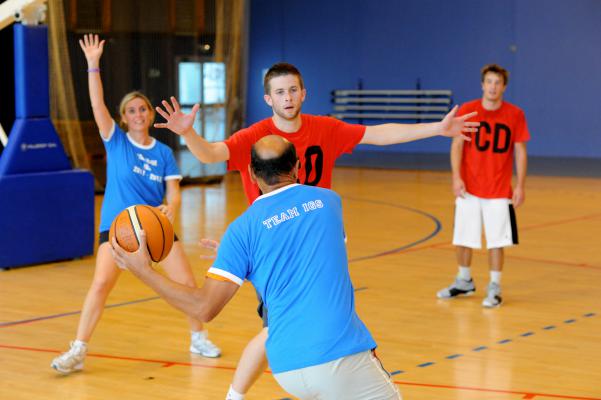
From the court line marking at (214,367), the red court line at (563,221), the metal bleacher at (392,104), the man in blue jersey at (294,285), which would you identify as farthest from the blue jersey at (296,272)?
the metal bleacher at (392,104)

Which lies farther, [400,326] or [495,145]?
[495,145]

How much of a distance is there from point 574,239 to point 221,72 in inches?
283

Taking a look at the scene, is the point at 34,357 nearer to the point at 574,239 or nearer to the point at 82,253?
the point at 82,253

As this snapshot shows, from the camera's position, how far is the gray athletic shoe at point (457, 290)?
7602mm

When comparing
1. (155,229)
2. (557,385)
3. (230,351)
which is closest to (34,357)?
(230,351)

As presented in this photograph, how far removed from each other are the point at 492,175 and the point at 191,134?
3.54 metres

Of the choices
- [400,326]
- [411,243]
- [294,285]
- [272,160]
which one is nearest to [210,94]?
[411,243]

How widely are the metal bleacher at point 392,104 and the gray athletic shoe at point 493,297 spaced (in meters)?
13.0

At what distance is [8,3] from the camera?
901 centimetres

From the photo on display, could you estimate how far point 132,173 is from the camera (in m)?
5.82

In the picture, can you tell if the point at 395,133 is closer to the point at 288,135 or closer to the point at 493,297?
the point at 288,135

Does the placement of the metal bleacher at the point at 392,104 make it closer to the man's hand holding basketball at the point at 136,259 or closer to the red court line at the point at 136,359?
the red court line at the point at 136,359

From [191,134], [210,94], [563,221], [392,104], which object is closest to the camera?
[191,134]

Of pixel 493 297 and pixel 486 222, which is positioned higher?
pixel 486 222
